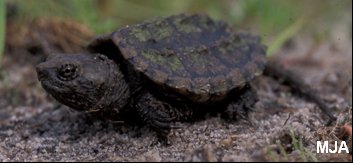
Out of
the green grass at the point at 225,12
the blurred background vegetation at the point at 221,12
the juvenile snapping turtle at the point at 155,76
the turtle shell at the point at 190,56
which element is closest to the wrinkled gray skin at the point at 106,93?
the juvenile snapping turtle at the point at 155,76

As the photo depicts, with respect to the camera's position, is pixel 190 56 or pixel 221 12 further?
pixel 221 12

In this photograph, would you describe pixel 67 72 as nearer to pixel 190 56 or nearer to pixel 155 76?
pixel 155 76

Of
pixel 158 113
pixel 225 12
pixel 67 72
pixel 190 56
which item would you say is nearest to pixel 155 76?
pixel 158 113

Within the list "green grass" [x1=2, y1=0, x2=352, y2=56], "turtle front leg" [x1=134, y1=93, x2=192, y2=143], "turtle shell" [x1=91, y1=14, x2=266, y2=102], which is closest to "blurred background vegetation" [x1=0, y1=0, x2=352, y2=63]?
"green grass" [x1=2, y1=0, x2=352, y2=56]

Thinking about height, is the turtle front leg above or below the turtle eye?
below

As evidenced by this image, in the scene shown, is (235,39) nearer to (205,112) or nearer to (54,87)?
(205,112)

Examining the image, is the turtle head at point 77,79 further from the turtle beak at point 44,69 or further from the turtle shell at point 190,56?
the turtle shell at point 190,56

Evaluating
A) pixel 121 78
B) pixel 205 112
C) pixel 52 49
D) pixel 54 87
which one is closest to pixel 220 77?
pixel 205 112

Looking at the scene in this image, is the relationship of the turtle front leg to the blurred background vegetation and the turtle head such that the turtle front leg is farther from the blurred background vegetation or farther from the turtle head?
the blurred background vegetation
